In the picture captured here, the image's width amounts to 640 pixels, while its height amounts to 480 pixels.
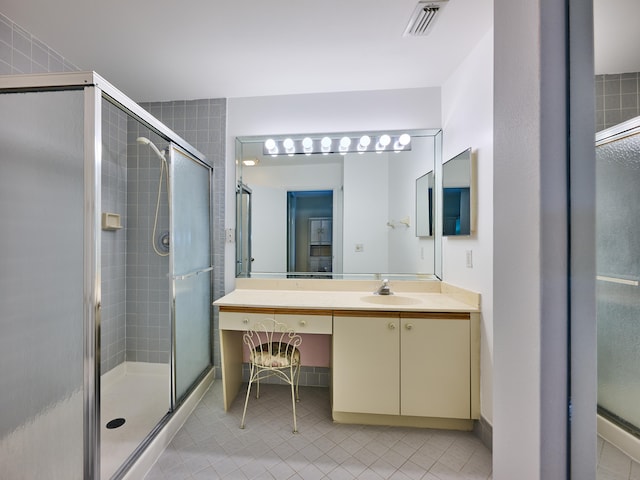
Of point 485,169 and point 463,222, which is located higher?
point 485,169

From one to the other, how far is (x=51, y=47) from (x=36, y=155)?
113 cm

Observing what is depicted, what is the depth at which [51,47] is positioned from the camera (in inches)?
66.7

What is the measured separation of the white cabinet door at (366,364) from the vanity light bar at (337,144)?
1407 millimetres

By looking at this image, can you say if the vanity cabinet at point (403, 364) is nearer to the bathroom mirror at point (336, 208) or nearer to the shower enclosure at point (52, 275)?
the bathroom mirror at point (336, 208)

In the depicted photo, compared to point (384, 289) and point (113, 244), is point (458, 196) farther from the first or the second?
point (113, 244)

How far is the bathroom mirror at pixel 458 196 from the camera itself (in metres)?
1.75

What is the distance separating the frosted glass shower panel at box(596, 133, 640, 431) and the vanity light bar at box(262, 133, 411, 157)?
1.85m

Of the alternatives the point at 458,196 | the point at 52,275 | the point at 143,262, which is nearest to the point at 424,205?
the point at 458,196

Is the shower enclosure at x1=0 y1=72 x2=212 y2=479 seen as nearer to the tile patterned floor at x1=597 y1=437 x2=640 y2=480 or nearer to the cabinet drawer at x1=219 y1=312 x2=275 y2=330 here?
the cabinet drawer at x1=219 y1=312 x2=275 y2=330

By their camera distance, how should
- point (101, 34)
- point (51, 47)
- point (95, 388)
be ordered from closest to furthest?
point (95, 388) < point (101, 34) < point (51, 47)

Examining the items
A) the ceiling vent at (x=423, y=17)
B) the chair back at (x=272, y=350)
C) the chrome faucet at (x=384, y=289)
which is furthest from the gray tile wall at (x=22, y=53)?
the chrome faucet at (x=384, y=289)

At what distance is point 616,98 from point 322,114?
2.01 m

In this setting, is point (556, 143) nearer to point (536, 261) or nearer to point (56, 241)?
point (536, 261)

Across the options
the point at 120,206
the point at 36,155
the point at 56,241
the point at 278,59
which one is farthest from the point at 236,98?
the point at 56,241
